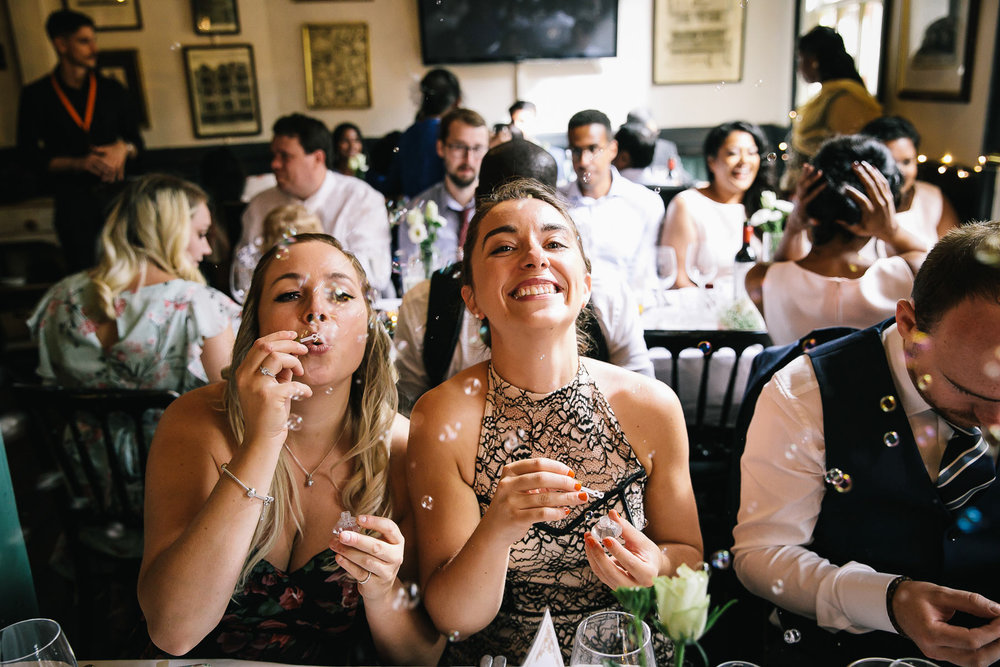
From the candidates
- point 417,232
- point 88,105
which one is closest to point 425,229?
point 417,232

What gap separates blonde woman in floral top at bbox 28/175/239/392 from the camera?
175 centimetres

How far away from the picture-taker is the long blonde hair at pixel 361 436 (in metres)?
1.13

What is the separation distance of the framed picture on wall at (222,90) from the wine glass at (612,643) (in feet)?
5.87

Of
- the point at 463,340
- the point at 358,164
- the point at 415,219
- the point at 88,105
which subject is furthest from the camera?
the point at 88,105

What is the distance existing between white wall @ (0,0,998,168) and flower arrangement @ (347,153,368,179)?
436 millimetres

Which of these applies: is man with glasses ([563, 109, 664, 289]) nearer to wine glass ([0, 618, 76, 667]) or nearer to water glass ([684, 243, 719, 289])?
water glass ([684, 243, 719, 289])

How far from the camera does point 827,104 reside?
9.43 ft

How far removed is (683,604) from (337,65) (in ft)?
6.13

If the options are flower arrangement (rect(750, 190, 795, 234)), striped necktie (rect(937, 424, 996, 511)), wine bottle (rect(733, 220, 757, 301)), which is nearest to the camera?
striped necktie (rect(937, 424, 996, 511))

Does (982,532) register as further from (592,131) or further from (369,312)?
(592,131)

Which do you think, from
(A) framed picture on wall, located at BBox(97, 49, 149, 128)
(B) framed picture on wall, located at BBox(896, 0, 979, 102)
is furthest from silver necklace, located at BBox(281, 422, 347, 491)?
(B) framed picture on wall, located at BBox(896, 0, 979, 102)

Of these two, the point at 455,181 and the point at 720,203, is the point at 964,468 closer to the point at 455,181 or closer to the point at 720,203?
the point at 455,181

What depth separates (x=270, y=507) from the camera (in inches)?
44.8

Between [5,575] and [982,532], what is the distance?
64.1 inches
